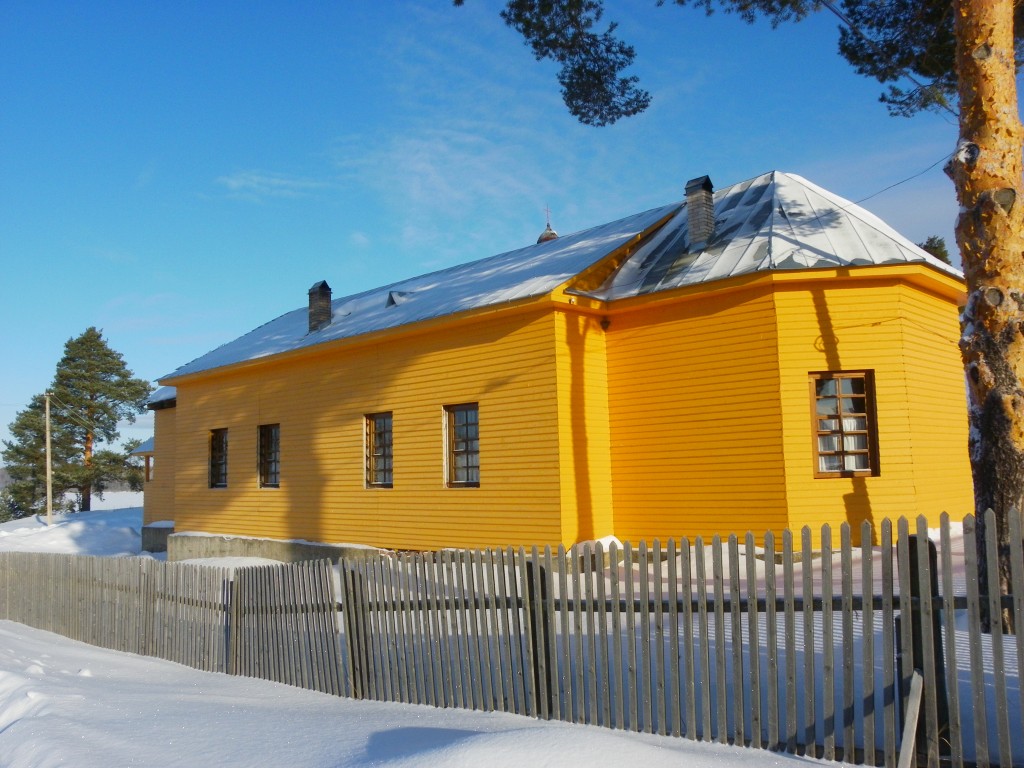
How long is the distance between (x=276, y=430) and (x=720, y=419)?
407 inches

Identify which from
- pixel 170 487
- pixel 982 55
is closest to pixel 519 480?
pixel 982 55

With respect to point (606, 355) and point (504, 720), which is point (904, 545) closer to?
point (504, 720)

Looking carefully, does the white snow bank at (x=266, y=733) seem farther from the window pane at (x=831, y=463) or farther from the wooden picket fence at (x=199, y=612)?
the window pane at (x=831, y=463)

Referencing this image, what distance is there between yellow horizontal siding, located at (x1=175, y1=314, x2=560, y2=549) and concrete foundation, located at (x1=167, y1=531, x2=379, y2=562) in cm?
22

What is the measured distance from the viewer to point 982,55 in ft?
24.6

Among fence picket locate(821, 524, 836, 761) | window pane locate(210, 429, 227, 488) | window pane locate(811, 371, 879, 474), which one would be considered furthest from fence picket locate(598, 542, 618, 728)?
window pane locate(210, 429, 227, 488)

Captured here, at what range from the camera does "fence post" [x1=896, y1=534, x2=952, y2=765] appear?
433cm

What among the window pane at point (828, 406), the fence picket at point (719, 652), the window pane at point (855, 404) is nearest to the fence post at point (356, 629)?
the fence picket at point (719, 652)

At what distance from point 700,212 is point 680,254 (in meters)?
0.80

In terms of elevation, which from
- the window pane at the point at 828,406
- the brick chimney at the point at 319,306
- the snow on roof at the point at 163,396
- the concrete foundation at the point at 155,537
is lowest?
the concrete foundation at the point at 155,537

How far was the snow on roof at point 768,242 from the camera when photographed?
38.7ft

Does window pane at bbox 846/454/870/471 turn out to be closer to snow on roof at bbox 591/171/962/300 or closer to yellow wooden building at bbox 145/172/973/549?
yellow wooden building at bbox 145/172/973/549

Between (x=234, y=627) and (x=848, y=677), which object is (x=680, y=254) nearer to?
(x=234, y=627)

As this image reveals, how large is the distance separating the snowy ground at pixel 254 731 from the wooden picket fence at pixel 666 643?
206 mm
